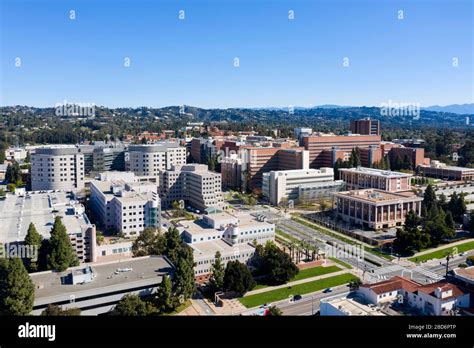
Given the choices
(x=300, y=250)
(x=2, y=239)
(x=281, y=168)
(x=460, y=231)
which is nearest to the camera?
(x=2, y=239)

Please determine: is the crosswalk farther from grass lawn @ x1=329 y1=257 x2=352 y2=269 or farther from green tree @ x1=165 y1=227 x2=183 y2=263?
green tree @ x1=165 y1=227 x2=183 y2=263

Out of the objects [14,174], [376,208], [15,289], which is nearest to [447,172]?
[376,208]

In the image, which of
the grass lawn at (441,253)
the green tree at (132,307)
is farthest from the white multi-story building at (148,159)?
the green tree at (132,307)

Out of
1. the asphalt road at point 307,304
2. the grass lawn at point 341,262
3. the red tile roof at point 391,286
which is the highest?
the red tile roof at point 391,286

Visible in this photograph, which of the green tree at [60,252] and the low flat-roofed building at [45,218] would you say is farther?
the low flat-roofed building at [45,218]

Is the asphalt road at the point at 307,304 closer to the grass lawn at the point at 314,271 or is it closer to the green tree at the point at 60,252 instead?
the grass lawn at the point at 314,271

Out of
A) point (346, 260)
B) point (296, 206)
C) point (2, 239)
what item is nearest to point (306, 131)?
point (296, 206)
